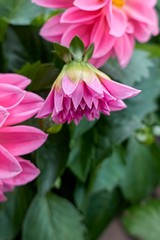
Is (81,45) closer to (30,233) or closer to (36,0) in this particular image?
(36,0)

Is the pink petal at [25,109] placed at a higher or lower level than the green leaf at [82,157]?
higher

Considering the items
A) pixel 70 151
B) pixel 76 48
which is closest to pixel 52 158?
pixel 70 151

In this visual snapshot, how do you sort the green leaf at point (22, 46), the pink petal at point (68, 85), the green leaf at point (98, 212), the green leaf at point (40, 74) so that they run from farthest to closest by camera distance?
1. the green leaf at point (98, 212)
2. the green leaf at point (22, 46)
3. the green leaf at point (40, 74)
4. the pink petal at point (68, 85)

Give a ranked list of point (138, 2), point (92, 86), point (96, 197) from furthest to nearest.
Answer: point (96, 197) < point (138, 2) < point (92, 86)

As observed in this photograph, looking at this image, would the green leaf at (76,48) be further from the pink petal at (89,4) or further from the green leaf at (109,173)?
the green leaf at (109,173)

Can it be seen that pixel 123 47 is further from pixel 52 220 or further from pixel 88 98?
pixel 52 220

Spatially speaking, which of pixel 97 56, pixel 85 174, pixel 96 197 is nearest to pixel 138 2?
pixel 97 56

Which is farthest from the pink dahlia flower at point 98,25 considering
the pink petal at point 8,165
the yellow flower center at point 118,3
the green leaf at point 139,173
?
the green leaf at point 139,173
